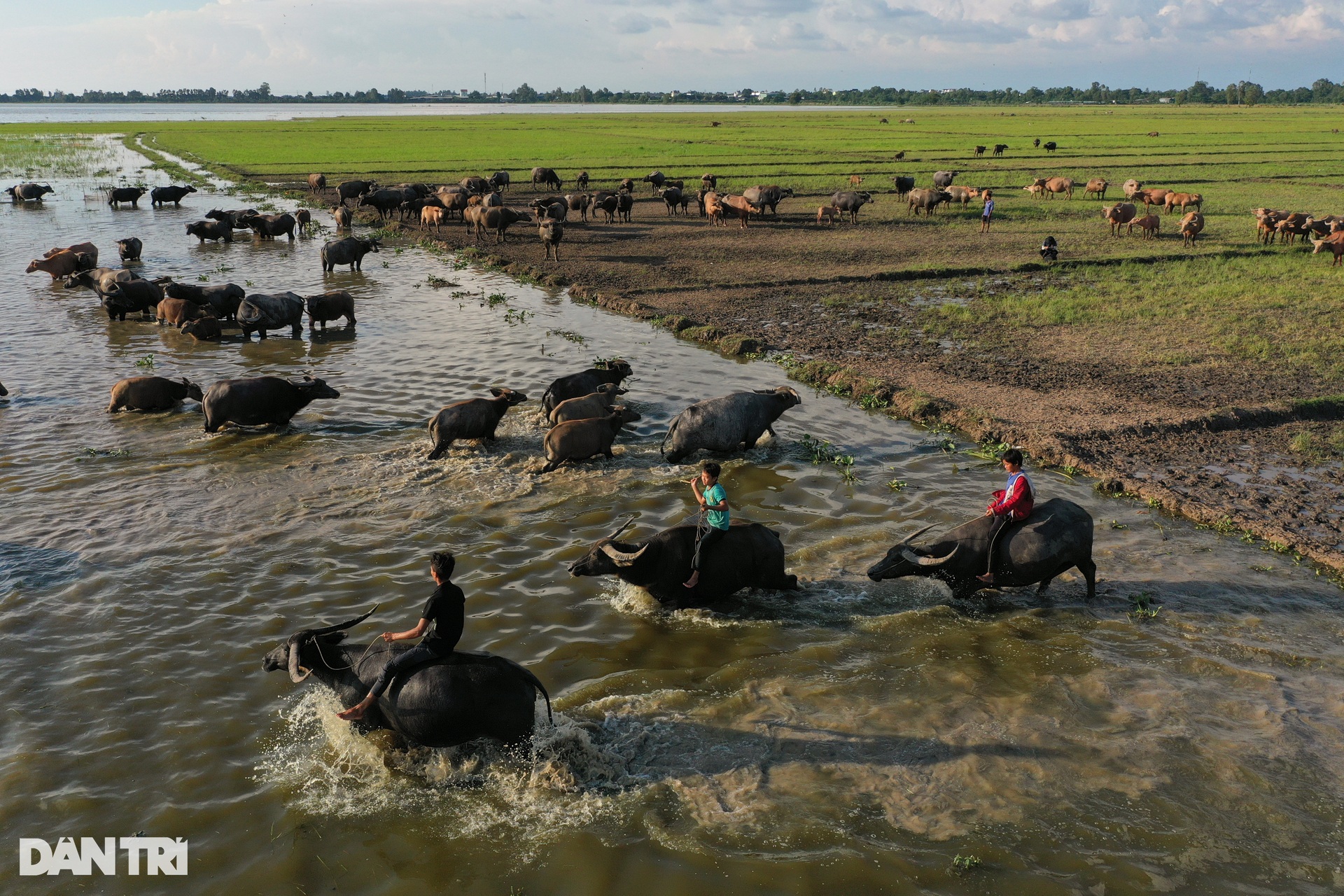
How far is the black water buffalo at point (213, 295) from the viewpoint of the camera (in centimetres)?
1844

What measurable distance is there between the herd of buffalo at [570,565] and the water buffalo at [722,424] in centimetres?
2

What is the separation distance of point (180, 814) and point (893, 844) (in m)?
4.67

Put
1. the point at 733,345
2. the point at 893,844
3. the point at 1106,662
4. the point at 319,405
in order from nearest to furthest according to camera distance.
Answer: the point at 893,844, the point at 1106,662, the point at 319,405, the point at 733,345

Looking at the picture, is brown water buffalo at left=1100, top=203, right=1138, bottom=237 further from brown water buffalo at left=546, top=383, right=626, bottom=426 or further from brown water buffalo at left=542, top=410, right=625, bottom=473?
brown water buffalo at left=542, top=410, right=625, bottom=473

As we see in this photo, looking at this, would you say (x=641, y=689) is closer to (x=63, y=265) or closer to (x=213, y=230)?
(x=63, y=265)

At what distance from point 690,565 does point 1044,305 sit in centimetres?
1493

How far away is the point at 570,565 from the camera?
8.65m

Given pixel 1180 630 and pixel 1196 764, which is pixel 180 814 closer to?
pixel 1196 764

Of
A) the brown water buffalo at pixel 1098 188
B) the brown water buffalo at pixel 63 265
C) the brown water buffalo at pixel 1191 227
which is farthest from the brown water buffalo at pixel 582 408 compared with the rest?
the brown water buffalo at pixel 1098 188

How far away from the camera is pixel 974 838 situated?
5.31 metres

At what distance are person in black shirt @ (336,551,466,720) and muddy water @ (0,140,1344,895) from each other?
21.3 inches

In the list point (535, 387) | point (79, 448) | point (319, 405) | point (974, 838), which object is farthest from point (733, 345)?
point (974, 838)

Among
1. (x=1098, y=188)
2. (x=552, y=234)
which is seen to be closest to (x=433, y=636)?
(x=552, y=234)

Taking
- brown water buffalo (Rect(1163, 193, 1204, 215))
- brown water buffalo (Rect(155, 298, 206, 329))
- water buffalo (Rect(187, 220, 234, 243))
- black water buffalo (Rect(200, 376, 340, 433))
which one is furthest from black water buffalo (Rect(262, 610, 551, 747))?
brown water buffalo (Rect(1163, 193, 1204, 215))
